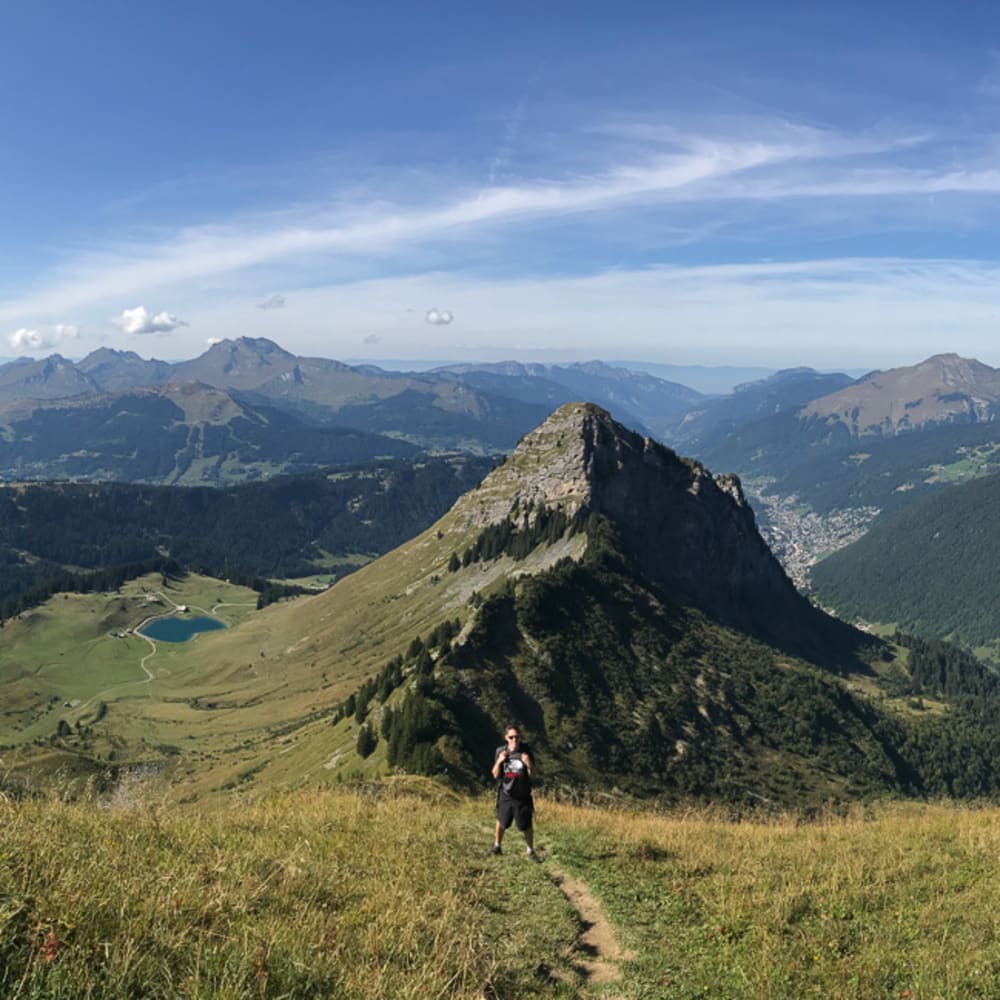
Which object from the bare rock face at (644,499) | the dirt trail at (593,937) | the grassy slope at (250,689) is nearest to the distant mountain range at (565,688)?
the bare rock face at (644,499)

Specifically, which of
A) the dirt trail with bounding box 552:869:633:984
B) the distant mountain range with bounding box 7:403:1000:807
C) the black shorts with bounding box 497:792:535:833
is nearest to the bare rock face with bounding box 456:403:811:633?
the distant mountain range with bounding box 7:403:1000:807

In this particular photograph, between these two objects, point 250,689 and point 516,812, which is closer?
point 516,812

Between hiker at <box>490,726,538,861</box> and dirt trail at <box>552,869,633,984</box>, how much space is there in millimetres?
1441

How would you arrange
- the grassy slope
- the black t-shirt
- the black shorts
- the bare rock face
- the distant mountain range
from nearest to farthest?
the black shorts, the black t-shirt, the distant mountain range, the grassy slope, the bare rock face

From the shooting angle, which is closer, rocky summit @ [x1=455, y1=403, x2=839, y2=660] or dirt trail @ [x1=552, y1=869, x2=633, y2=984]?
dirt trail @ [x1=552, y1=869, x2=633, y2=984]

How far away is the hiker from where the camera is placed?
17.5m

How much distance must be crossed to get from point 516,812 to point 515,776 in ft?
2.90

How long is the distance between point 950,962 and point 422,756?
5289cm

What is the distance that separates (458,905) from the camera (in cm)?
1262

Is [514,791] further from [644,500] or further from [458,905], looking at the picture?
[644,500]

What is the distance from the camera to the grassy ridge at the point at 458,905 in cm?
766

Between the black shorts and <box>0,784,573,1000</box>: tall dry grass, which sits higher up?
<box>0,784,573,1000</box>: tall dry grass

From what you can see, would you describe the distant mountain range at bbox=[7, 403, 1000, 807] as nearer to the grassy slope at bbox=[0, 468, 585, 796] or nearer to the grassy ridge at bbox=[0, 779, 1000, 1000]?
the grassy slope at bbox=[0, 468, 585, 796]

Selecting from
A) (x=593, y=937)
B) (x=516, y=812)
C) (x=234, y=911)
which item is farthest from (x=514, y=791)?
(x=234, y=911)
